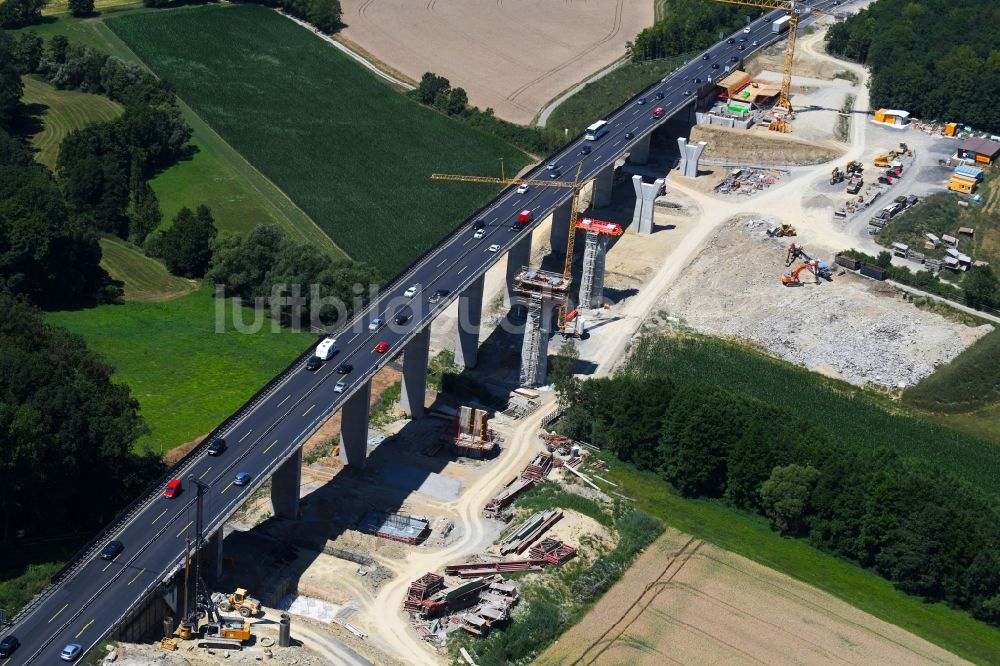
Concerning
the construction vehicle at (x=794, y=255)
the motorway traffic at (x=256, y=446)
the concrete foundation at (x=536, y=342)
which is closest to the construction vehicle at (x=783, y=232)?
the construction vehicle at (x=794, y=255)

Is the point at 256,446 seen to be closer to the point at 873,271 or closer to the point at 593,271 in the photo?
the point at 593,271

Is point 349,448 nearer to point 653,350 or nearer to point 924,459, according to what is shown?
point 653,350

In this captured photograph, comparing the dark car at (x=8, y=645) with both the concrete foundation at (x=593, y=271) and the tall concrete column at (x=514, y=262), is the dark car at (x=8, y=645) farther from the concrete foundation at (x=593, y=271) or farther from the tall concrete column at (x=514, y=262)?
the concrete foundation at (x=593, y=271)

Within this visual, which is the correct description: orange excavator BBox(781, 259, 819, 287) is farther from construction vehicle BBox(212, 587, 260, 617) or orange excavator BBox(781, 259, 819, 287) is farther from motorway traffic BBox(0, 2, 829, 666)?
construction vehicle BBox(212, 587, 260, 617)

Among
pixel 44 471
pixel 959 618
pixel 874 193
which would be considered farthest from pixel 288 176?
pixel 959 618

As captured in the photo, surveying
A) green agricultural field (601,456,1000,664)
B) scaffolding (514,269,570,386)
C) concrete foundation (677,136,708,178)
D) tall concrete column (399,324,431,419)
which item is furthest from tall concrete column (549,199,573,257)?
green agricultural field (601,456,1000,664)

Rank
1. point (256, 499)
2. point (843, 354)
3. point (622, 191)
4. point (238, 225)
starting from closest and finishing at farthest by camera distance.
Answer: point (256, 499), point (843, 354), point (238, 225), point (622, 191)
